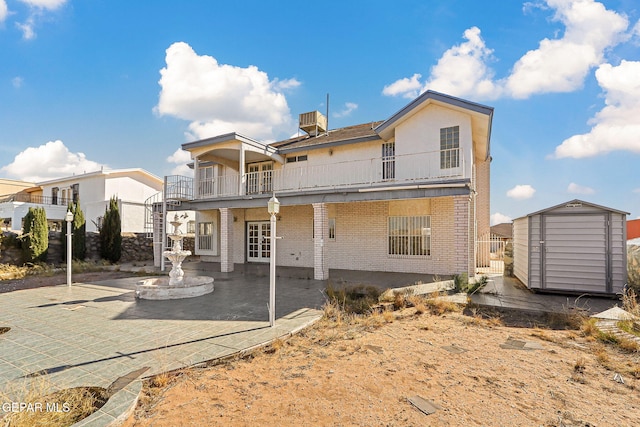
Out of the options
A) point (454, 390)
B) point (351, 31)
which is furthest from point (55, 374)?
point (351, 31)

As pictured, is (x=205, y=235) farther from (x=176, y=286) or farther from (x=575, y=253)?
(x=575, y=253)

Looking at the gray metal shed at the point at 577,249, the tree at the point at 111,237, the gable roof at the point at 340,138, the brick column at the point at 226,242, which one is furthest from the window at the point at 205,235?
the gray metal shed at the point at 577,249

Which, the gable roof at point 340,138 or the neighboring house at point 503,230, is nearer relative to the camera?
the gable roof at point 340,138

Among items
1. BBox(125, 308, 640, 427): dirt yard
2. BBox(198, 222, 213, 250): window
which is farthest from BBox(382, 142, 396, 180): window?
BBox(198, 222, 213, 250): window

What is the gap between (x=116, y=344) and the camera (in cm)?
526

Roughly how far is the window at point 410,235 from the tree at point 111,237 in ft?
54.3

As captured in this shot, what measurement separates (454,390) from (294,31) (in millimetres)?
12354

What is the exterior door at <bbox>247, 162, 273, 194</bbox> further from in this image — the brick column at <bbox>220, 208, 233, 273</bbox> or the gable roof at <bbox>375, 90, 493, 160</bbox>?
the gable roof at <bbox>375, 90, 493, 160</bbox>

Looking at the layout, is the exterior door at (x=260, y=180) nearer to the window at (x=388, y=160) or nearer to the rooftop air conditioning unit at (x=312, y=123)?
the rooftop air conditioning unit at (x=312, y=123)

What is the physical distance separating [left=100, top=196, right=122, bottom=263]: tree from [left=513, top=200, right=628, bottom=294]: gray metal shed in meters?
21.2

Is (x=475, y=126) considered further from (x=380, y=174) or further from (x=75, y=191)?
(x=75, y=191)

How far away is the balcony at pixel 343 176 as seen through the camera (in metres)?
11.9

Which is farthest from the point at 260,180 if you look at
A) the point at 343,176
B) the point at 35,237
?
the point at 35,237

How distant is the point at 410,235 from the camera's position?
42.6 ft
